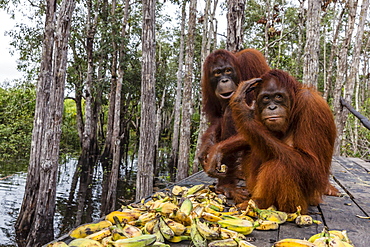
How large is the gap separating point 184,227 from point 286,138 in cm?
106

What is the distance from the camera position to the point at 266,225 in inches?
76.4

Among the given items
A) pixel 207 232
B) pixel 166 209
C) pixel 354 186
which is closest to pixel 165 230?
pixel 207 232

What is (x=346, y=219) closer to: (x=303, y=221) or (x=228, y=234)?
(x=303, y=221)

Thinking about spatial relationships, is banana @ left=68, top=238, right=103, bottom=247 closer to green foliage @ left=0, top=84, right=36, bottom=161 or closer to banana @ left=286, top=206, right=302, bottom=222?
banana @ left=286, top=206, right=302, bottom=222

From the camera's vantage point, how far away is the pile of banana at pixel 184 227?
1.56m

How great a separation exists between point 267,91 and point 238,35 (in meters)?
1.95

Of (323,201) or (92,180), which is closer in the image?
(323,201)

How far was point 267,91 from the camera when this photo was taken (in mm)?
2264

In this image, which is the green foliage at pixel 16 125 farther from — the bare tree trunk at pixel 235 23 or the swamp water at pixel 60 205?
the bare tree trunk at pixel 235 23

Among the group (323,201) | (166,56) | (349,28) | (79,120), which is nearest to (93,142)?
(79,120)

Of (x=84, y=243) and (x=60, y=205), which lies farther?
(x=60, y=205)

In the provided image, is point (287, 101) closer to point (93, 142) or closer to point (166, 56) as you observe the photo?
point (93, 142)

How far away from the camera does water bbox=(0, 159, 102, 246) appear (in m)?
6.92

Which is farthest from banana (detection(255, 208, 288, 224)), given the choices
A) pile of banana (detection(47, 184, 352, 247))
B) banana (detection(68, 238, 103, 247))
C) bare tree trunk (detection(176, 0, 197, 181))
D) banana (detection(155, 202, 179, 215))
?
bare tree trunk (detection(176, 0, 197, 181))
